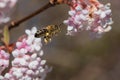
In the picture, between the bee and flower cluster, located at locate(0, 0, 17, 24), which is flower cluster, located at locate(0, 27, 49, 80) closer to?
the bee

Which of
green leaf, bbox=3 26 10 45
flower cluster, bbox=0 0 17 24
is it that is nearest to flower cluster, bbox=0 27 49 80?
green leaf, bbox=3 26 10 45

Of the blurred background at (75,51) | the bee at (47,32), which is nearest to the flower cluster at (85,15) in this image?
the bee at (47,32)

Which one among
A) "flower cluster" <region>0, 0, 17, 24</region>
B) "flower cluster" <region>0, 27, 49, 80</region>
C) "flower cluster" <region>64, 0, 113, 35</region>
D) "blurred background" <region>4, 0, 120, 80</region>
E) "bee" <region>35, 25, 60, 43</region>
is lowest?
"flower cluster" <region>0, 27, 49, 80</region>

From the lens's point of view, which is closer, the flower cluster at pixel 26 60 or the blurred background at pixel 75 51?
the flower cluster at pixel 26 60

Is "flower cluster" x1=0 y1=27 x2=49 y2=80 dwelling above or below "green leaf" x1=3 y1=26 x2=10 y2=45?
below

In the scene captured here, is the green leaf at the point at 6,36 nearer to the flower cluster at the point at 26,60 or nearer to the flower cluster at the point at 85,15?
the flower cluster at the point at 26,60

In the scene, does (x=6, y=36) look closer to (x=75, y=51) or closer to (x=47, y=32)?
(x=47, y=32)

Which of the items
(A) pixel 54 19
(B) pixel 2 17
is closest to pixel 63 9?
(A) pixel 54 19
